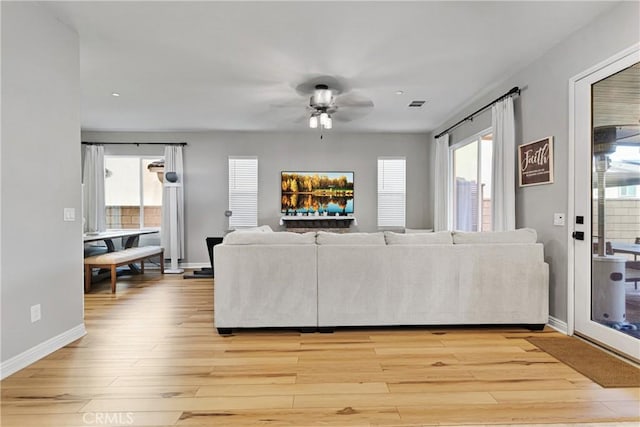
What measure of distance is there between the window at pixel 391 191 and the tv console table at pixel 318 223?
0.71 meters

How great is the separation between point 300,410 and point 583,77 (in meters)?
3.49

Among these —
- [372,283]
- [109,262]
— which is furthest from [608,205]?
[109,262]

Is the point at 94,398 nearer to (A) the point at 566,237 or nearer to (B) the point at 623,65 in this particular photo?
(A) the point at 566,237

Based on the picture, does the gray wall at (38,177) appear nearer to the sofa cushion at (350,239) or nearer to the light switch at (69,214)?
the light switch at (69,214)

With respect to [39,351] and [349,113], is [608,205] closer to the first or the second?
[349,113]

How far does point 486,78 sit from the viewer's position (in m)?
3.99

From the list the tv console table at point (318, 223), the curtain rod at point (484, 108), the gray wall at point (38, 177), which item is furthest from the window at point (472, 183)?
the gray wall at point (38, 177)

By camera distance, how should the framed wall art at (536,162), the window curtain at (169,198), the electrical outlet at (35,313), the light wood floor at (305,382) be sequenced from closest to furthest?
the light wood floor at (305,382) → the electrical outlet at (35,313) → the framed wall art at (536,162) → the window curtain at (169,198)

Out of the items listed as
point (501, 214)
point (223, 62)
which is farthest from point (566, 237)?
point (223, 62)

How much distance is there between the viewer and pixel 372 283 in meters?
3.01

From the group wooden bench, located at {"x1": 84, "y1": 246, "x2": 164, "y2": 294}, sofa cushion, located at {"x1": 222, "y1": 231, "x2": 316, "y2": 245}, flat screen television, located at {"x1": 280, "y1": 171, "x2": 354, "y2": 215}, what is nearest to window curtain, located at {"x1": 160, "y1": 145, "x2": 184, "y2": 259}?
wooden bench, located at {"x1": 84, "y1": 246, "x2": 164, "y2": 294}

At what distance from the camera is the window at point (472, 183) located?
15.4 ft

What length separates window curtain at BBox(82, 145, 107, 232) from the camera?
6.33m

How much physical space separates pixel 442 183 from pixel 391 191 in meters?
1.21
